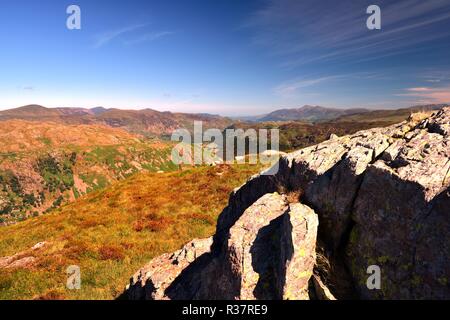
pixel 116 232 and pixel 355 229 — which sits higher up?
pixel 355 229

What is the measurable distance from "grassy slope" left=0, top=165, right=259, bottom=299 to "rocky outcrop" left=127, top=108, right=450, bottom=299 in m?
8.02

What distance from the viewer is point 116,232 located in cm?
2455

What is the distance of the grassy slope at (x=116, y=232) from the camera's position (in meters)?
15.9

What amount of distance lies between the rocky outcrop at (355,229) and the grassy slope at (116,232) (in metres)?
8.02

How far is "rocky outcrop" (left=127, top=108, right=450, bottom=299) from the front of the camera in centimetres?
739

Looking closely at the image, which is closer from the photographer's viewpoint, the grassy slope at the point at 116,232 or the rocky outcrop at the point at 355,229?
the rocky outcrop at the point at 355,229

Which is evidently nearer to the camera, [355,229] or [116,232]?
[355,229]

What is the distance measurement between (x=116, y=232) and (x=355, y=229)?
21693 millimetres

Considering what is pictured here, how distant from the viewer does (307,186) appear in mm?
10930

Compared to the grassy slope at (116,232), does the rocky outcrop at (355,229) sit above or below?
above

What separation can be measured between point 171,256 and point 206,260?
2.84 m

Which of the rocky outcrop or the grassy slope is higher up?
the rocky outcrop
